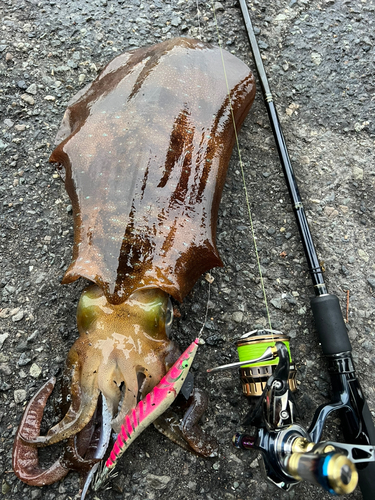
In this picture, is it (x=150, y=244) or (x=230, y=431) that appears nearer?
(x=150, y=244)

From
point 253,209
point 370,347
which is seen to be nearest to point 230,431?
point 370,347

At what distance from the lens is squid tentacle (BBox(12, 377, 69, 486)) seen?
247 cm

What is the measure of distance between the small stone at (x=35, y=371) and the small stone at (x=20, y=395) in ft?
0.39

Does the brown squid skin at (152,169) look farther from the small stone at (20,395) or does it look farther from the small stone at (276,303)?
the small stone at (20,395)

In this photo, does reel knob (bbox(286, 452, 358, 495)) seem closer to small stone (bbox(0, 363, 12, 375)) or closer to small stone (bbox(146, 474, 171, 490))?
small stone (bbox(146, 474, 171, 490))

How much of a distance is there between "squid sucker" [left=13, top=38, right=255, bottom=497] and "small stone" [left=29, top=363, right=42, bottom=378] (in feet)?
0.67

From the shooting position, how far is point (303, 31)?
384cm

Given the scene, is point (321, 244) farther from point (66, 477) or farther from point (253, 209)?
point (66, 477)

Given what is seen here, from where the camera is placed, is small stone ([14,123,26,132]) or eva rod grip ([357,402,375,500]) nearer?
eva rod grip ([357,402,375,500])

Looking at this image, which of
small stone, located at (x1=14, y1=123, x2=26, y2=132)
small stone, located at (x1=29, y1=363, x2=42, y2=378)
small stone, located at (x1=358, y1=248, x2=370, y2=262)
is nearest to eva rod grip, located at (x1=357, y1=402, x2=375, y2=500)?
small stone, located at (x1=358, y1=248, x2=370, y2=262)

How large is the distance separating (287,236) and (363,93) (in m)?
1.56

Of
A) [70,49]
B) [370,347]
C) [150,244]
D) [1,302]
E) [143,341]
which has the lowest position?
[1,302]

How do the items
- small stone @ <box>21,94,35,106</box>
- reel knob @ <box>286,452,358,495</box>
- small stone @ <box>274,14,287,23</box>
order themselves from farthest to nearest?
1. small stone @ <box>274,14,287,23</box>
2. small stone @ <box>21,94,35,106</box>
3. reel knob @ <box>286,452,358,495</box>

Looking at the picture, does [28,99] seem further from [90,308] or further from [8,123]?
[90,308]
